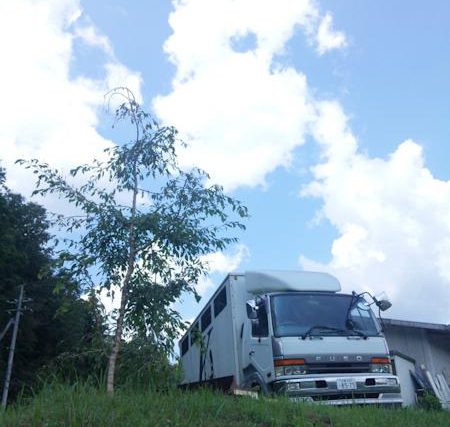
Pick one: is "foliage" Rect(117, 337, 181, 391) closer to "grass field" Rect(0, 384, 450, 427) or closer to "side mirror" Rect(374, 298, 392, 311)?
"grass field" Rect(0, 384, 450, 427)

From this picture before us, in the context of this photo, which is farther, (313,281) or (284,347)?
(313,281)

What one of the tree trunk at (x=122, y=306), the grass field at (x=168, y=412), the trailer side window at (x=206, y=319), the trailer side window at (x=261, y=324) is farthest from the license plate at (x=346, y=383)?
the trailer side window at (x=206, y=319)

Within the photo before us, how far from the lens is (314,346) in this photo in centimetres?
918

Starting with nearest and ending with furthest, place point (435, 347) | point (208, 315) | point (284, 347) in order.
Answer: point (284, 347) < point (208, 315) < point (435, 347)

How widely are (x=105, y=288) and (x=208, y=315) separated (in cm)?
575

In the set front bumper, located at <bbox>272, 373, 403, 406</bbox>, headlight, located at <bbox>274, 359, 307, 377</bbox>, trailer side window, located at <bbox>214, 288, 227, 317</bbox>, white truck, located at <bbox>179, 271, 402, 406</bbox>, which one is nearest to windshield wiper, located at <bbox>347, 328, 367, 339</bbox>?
white truck, located at <bbox>179, 271, 402, 406</bbox>

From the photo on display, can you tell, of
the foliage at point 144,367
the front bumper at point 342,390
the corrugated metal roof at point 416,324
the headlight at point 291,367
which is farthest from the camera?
the corrugated metal roof at point 416,324

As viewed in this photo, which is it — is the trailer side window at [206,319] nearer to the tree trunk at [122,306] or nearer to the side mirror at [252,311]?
the side mirror at [252,311]

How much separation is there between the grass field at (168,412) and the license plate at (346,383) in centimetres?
176

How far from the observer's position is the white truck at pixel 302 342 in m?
9.00

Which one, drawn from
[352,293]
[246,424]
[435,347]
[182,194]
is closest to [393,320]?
[435,347]

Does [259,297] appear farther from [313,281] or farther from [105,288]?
[105,288]

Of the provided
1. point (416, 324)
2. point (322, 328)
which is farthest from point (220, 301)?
point (416, 324)

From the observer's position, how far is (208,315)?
A: 43.9 ft
